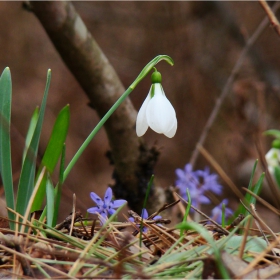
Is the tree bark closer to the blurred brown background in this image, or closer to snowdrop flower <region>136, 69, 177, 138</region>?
snowdrop flower <region>136, 69, 177, 138</region>

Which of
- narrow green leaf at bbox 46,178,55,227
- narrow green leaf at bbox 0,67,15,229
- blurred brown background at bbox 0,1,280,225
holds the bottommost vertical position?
narrow green leaf at bbox 46,178,55,227

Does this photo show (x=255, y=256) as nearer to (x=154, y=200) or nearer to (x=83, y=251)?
(x=83, y=251)

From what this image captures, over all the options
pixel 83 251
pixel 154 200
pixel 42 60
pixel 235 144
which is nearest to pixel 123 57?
pixel 42 60

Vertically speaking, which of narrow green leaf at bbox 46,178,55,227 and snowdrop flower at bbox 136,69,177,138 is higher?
snowdrop flower at bbox 136,69,177,138

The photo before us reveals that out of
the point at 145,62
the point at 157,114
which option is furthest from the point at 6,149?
the point at 145,62

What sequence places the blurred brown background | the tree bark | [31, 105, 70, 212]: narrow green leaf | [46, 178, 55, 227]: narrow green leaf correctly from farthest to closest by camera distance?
the blurred brown background
the tree bark
[31, 105, 70, 212]: narrow green leaf
[46, 178, 55, 227]: narrow green leaf

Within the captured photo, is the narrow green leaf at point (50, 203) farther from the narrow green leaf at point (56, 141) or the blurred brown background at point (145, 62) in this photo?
the blurred brown background at point (145, 62)

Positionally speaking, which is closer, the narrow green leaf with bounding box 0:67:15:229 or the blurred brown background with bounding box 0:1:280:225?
the narrow green leaf with bounding box 0:67:15:229

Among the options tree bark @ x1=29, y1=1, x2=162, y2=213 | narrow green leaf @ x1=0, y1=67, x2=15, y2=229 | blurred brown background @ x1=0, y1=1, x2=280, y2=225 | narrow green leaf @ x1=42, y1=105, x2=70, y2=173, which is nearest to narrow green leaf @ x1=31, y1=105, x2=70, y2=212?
narrow green leaf @ x1=42, y1=105, x2=70, y2=173
